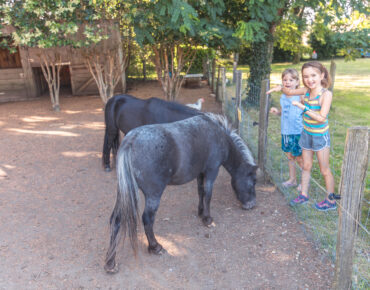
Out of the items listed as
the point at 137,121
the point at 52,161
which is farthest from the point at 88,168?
the point at 137,121

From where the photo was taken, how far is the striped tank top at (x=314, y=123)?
10.7 feet

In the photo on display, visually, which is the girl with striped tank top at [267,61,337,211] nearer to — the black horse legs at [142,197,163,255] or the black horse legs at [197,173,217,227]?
the black horse legs at [197,173,217,227]

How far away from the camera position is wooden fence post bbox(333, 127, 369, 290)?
2143mm

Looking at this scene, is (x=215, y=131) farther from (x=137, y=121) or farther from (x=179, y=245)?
(x=137, y=121)

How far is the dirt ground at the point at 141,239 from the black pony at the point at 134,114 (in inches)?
26.8

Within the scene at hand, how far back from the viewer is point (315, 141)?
3.38m

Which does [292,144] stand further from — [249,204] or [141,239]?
[141,239]

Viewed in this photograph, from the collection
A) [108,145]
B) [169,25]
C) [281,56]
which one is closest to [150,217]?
[108,145]

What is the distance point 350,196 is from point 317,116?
3.63 ft

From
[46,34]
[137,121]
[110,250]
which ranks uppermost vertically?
[46,34]

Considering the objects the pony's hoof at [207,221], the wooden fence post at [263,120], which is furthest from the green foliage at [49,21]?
the pony's hoof at [207,221]

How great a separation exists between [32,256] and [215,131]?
2500mm

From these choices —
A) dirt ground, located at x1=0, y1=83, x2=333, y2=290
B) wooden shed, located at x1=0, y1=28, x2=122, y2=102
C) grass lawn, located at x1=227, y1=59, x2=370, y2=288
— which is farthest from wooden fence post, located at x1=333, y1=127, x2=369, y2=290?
wooden shed, located at x1=0, y1=28, x2=122, y2=102

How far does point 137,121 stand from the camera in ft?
15.9
